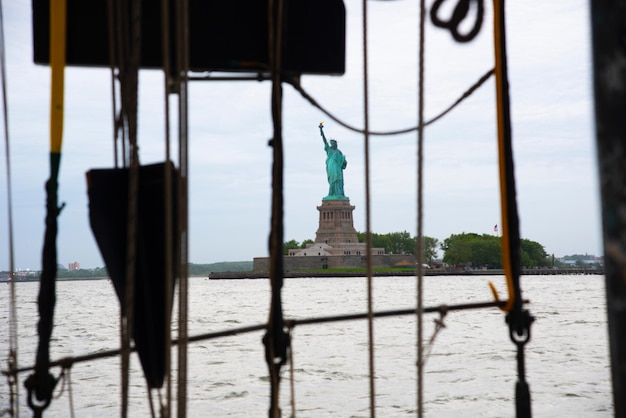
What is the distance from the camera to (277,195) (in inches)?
86.9

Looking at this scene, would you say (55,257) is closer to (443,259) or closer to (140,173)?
(140,173)

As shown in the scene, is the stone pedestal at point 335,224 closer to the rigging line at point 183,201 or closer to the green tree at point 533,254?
the green tree at point 533,254

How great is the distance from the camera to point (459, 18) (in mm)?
2176

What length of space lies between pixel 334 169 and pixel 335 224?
5.96m

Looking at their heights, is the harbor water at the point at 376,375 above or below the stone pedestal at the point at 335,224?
below

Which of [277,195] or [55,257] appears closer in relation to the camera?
[55,257]

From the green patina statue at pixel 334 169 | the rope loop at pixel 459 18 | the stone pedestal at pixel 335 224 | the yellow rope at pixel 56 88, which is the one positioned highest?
the green patina statue at pixel 334 169

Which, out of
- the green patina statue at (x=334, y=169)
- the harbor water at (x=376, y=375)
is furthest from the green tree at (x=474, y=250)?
the harbor water at (x=376, y=375)

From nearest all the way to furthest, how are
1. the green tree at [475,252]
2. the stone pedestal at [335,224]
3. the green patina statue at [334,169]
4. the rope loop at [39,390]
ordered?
1. the rope loop at [39,390]
2. the green patina statue at [334,169]
3. the stone pedestal at [335,224]
4. the green tree at [475,252]

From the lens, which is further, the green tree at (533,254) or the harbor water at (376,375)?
the green tree at (533,254)

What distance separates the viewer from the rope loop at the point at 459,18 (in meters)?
2.17

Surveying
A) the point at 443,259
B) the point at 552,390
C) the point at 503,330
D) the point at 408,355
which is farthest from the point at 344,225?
the point at 552,390

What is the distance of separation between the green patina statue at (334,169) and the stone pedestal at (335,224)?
0.59 m

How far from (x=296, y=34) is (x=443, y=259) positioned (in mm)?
88997
